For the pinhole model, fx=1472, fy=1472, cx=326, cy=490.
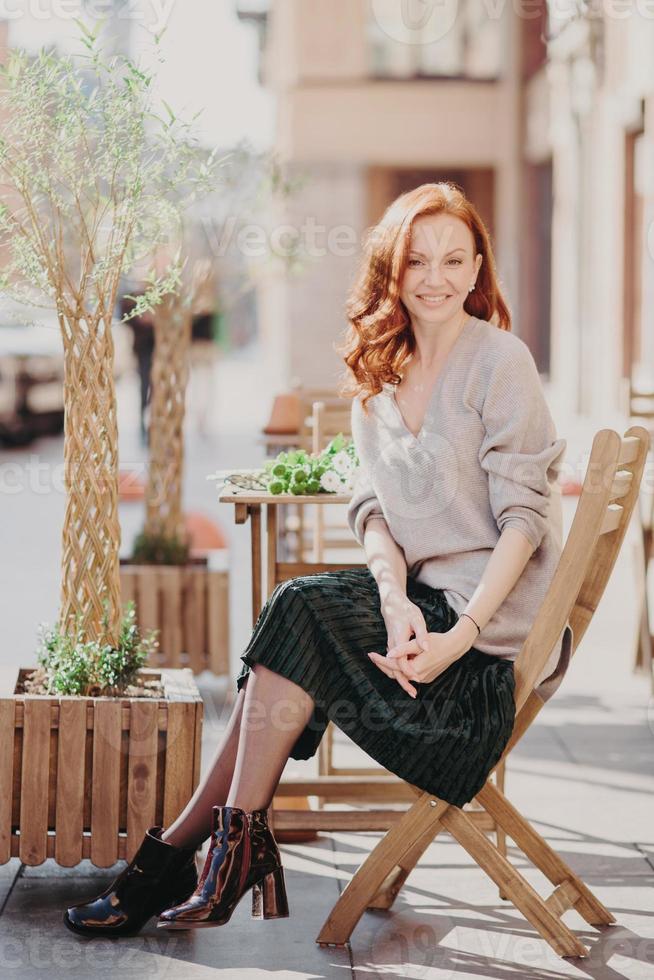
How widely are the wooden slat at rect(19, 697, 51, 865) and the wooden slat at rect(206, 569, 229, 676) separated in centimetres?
227

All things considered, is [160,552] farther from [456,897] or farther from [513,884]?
[513,884]

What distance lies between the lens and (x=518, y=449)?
317 cm

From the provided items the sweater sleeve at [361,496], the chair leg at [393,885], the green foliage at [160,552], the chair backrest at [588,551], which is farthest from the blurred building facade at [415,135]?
the chair leg at [393,885]

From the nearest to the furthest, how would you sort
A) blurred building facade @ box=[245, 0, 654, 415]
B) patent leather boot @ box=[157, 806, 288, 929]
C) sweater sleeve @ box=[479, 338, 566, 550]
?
patent leather boot @ box=[157, 806, 288, 929] → sweater sleeve @ box=[479, 338, 566, 550] → blurred building facade @ box=[245, 0, 654, 415]

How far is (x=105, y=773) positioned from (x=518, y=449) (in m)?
1.18

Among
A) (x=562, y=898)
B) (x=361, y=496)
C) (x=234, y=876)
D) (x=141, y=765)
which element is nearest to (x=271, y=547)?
(x=361, y=496)

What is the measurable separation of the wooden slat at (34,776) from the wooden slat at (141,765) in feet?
0.63

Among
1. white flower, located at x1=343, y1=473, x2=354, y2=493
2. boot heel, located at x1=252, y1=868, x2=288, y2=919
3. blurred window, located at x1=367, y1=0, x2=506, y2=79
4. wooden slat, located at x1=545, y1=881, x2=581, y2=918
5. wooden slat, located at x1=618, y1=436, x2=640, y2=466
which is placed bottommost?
wooden slat, located at x1=545, y1=881, x2=581, y2=918

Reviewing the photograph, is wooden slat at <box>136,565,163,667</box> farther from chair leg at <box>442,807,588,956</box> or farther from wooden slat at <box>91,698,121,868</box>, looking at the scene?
chair leg at <box>442,807,588,956</box>

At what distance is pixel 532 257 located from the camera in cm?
1709

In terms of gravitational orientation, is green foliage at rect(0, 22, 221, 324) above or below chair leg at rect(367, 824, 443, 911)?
above

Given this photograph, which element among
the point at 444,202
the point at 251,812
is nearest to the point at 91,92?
the point at 444,202

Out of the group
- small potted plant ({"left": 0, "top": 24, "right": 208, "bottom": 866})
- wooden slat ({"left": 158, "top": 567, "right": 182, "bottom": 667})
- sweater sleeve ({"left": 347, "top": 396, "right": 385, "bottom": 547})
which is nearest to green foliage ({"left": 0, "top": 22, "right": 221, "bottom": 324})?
small potted plant ({"left": 0, "top": 24, "right": 208, "bottom": 866})

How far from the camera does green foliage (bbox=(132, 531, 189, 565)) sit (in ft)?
19.1
